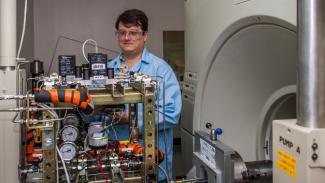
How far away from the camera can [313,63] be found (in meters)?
0.72

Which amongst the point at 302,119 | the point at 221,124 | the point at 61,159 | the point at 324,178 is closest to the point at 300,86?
the point at 302,119

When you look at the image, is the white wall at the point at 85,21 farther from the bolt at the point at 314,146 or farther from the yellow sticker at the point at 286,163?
the bolt at the point at 314,146

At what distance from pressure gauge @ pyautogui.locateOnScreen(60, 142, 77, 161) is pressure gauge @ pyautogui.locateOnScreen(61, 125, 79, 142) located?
4cm

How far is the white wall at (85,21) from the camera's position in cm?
353

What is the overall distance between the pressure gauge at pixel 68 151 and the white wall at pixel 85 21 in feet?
8.46

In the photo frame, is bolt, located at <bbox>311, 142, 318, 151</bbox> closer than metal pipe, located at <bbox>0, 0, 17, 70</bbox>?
Yes

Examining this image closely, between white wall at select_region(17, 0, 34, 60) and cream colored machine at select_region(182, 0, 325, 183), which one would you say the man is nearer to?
cream colored machine at select_region(182, 0, 325, 183)

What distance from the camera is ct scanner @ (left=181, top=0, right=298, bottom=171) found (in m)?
1.33

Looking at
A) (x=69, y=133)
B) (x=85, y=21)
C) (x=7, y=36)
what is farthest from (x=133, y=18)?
(x=85, y=21)

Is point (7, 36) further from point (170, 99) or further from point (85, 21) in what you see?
point (85, 21)

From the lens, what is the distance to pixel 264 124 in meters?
1.64

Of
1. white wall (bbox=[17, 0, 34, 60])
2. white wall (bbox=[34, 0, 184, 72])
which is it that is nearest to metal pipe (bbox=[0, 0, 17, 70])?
white wall (bbox=[17, 0, 34, 60])

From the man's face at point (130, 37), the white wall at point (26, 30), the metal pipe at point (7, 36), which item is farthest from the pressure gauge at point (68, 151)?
the white wall at point (26, 30)

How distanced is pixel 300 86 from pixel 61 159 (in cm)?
70
